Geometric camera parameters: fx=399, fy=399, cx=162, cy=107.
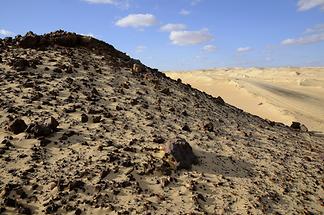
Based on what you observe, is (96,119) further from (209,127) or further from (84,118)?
(209,127)

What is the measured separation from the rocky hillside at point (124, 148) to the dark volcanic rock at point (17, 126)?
0.05 ft

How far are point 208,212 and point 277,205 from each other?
3.95 feet

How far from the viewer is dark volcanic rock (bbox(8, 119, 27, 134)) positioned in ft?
19.2

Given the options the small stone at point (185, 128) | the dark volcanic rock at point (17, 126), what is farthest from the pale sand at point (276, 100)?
the dark volcanic rock at point (17, 126)

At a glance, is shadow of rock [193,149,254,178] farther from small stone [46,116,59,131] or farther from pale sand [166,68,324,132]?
pale sand [166,68,324,132]

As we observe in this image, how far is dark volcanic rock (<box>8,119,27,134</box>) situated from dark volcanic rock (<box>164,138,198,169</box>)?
215cm

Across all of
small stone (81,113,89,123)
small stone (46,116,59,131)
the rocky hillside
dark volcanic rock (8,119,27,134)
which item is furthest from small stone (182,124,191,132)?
dark volcanic rock (8,119,27,134)

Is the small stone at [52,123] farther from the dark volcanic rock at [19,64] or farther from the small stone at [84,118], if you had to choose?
the dark volcanic rock at [19,64]

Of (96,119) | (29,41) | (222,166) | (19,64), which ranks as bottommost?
(222,166)

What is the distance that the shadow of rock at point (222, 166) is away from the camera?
6164mm

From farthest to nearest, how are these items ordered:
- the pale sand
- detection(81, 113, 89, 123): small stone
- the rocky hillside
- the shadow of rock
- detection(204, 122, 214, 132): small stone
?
the pale sand
detection(204, 122, 214, 132): small stone
detection(81, 113, 89, 123): small stone
the shadow of rock
the rocky hillside

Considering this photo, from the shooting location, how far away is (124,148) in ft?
19.8

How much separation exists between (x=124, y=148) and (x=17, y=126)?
1.60m

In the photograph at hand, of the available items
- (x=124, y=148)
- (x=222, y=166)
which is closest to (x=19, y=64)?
(x=124, y=148)
